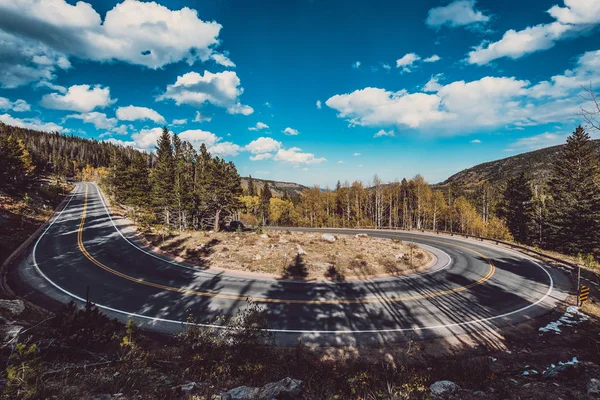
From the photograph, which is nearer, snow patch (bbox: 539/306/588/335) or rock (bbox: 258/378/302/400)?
rock (bbox: 258/378/302/400)

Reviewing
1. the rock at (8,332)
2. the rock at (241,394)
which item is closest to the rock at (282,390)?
the rock at (241,394)

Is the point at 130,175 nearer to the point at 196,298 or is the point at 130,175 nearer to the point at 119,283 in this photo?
the point at 119,283

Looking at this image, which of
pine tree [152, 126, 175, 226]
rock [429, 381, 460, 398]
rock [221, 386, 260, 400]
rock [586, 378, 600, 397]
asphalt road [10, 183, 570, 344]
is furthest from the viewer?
pine tree [152, 126, 175, 226]

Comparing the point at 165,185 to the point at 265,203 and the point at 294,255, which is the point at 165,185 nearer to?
the point at 294,255

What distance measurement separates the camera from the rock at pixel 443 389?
6848 mm

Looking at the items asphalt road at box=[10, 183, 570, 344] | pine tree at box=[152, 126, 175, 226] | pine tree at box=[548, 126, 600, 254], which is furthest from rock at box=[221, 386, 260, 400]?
pine tree at box=[548, 126, 600, 254]

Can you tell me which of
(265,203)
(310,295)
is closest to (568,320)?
(310,295)

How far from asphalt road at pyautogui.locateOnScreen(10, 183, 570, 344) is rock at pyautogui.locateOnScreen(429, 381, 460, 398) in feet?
16.2

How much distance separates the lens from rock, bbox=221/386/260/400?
5.85 meters

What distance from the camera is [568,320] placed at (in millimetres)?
14453

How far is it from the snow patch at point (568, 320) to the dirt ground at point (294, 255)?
9.89 meters

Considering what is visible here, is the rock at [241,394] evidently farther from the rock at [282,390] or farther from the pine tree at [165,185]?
the pine tree at [165,185]

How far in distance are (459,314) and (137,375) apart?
54.0ft

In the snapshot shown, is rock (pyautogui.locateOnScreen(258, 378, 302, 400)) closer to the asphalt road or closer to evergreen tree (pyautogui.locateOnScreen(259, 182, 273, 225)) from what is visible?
the asphalt road
